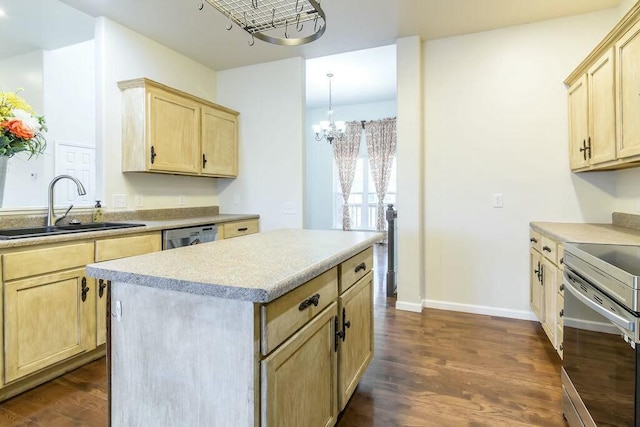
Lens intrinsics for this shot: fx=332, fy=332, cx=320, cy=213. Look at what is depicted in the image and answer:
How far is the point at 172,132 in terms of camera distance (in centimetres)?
326

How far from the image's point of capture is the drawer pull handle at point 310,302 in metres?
1.21

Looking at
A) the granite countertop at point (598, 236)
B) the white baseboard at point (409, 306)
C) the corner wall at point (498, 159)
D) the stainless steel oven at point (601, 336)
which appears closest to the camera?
the stainless steel oven at point (601, 336)

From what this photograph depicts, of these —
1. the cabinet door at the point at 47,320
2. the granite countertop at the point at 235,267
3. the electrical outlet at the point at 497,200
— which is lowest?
the cabinet door at the point at 47,320

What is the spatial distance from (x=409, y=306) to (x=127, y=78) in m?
3.50

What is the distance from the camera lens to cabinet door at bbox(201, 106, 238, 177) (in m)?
3.65

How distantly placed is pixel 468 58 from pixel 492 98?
0.47 meters

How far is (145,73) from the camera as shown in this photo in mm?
3307

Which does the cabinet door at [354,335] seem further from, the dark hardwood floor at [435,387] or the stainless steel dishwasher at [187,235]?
the stainless steel dishwasher at [187,235]

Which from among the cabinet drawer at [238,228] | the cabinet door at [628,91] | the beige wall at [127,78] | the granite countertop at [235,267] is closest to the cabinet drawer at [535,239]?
the cabinet door at [628,91]

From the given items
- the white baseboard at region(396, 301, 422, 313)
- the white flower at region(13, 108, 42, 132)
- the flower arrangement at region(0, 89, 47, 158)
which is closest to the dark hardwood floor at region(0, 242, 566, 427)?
the white baseboard at region(396, 301, 422, 313)

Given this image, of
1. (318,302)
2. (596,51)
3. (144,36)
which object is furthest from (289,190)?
(596,51)

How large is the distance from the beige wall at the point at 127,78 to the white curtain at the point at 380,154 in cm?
410

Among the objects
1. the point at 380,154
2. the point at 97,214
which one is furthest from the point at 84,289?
the point at 380,154

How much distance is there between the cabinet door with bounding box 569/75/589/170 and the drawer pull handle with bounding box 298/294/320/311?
249cm
